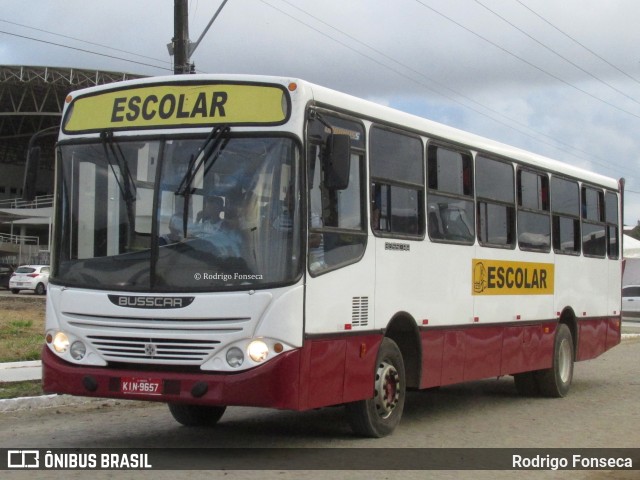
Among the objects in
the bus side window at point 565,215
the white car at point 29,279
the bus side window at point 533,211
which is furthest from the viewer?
the white car at point 29,279

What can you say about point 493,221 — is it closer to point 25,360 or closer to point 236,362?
point 236,362

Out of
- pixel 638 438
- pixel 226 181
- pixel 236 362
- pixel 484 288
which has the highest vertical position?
pixel 226 181

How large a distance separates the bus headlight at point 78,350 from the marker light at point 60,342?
65 mm

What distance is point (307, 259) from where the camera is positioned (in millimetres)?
8281

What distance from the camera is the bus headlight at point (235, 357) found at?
8000mm

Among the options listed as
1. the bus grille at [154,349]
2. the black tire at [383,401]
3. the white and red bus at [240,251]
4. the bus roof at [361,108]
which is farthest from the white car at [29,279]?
the bus grille at [154,349]

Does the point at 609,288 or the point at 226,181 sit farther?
the point at 609,288

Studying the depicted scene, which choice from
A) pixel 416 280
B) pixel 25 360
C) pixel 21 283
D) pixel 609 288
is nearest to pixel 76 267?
pixel 416 280

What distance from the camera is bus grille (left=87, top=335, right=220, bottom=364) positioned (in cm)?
807

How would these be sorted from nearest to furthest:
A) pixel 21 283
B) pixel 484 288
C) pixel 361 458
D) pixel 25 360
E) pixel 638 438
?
pixel 361 458 < pixel 638 438 < pixel 484 288 < pixel 25 360 < pixel 21 283

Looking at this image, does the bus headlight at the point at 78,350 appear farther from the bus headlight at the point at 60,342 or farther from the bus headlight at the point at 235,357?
the bus headlight at the point at 235,357

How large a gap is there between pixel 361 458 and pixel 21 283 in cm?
4042

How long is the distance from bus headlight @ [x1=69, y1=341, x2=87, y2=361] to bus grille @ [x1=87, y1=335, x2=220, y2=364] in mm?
123

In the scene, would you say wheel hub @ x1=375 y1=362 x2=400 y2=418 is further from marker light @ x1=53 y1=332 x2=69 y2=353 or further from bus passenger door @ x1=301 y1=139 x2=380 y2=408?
marker light @ x1=53 y1=332 x2=69 y2=353
